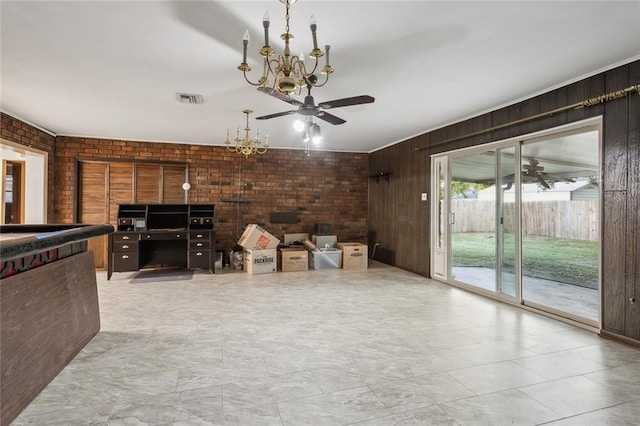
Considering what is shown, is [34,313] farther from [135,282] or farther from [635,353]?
[635,353]

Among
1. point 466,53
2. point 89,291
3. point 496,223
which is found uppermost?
point 466,53

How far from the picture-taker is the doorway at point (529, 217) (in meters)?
3.68

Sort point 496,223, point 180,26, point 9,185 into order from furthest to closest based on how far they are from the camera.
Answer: point 9,185
point 496,223
point 180,26

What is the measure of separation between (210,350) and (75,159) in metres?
5.54

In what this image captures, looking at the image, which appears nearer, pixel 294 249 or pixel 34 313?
pixel 34 313

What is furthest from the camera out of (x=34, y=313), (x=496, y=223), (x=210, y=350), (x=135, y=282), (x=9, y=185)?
(x=9, y=185)

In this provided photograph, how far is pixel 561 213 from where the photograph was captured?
399 centimetres

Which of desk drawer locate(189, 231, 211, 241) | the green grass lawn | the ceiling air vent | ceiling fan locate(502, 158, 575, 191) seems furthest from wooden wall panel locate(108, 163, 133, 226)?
ceiling fan locate(502, 158, 575, 191)

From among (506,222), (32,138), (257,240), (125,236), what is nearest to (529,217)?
(506,222)

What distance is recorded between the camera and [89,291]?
3061mm

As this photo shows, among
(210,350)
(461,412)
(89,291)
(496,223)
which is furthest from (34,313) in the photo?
(496,223)

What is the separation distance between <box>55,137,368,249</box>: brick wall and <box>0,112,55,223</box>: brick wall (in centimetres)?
13

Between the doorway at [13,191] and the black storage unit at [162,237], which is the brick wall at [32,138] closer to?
the doorway at [13,191]

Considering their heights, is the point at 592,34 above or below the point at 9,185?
above
